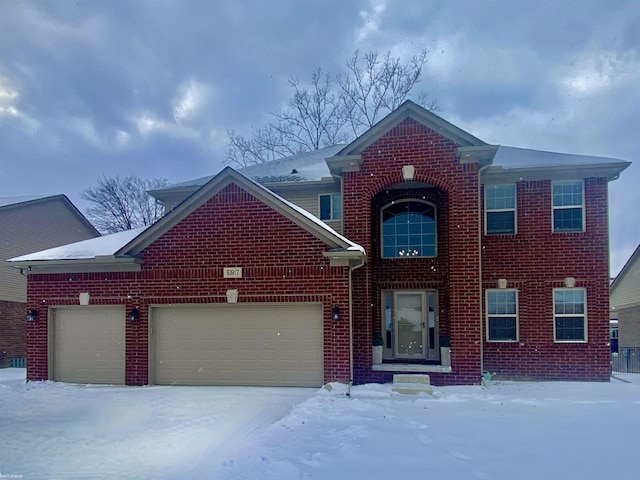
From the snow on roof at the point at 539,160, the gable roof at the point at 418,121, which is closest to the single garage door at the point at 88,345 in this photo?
the gable roof at the point at 418,121

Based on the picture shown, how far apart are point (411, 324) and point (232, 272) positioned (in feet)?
17.9

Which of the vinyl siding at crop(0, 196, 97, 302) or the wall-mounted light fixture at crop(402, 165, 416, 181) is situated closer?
the wall-mounted light fixture at crop(402, 165, 416, 181)

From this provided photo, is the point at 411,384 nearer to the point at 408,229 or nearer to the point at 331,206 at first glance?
the point at 408,229

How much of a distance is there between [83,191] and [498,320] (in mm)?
32228

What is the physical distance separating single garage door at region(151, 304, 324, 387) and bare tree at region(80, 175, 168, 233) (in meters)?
24.7

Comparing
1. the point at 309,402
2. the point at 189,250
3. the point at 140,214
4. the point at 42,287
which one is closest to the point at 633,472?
the point at 309,402

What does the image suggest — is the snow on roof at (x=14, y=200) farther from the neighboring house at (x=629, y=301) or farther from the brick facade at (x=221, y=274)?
the neighboring house at (x=629, y=301)

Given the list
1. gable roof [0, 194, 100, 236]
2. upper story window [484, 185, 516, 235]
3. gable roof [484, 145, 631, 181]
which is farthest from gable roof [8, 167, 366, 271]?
gable roof [0, 194, 100, 236]

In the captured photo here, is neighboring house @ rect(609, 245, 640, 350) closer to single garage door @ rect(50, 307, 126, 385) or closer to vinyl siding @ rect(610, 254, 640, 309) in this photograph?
vinyl siding @ rect(610, 254, 640, 309)

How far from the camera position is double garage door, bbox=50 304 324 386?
10.3 metres

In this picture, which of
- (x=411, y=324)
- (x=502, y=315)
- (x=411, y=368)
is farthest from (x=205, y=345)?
(x=502, y=315)

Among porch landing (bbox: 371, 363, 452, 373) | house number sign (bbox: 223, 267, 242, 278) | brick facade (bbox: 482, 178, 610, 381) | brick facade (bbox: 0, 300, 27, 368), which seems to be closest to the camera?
house number sign (bbox: 223, 267, 242, 278)

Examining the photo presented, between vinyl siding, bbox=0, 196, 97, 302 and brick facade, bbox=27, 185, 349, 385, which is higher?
vinyl siding, bbox=0, 196, 97, 302

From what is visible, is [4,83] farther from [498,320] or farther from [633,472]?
[633,472]
